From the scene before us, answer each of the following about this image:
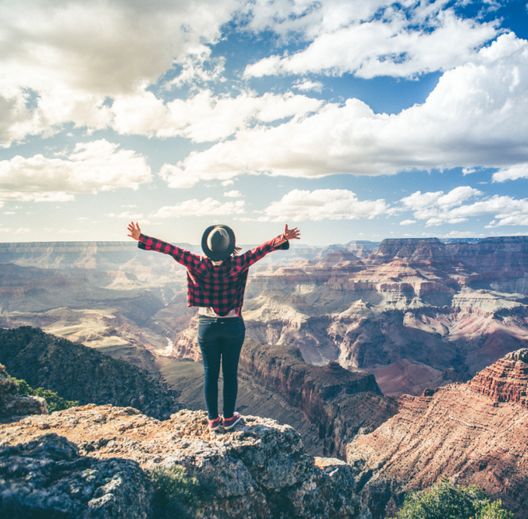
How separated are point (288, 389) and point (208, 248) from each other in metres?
56.8

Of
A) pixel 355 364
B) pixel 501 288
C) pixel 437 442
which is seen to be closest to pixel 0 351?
pixel 437 442

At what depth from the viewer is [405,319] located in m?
137

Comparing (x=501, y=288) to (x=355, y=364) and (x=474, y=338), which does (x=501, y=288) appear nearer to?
(x=474, y=338)

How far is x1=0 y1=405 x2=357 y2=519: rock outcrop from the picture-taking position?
5342 mm

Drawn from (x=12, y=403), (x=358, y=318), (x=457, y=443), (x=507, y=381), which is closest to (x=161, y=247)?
(x=12, y=403)

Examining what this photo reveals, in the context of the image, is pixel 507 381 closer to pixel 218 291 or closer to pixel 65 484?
pixel 218 291

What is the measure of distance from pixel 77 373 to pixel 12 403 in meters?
29.9

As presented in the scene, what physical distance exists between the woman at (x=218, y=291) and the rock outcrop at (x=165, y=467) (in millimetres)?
886

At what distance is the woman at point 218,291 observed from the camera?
26.2ft

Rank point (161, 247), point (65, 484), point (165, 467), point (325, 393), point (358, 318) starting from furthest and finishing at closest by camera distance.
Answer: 1. point (358, 318)
2. point (325, 393)
3. point (161, 247)
4. point (165, 467)
5. point (65, 484)

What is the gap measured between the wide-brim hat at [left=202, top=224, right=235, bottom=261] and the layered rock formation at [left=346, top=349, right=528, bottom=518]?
3328 centimetres

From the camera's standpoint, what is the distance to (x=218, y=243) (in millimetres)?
8000

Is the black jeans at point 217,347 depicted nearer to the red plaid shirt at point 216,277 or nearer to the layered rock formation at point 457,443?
the red plaid shirt at point 216,277

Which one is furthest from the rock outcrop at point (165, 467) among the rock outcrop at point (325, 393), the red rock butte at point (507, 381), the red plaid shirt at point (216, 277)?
the rock outcrop at point (325, 393)
